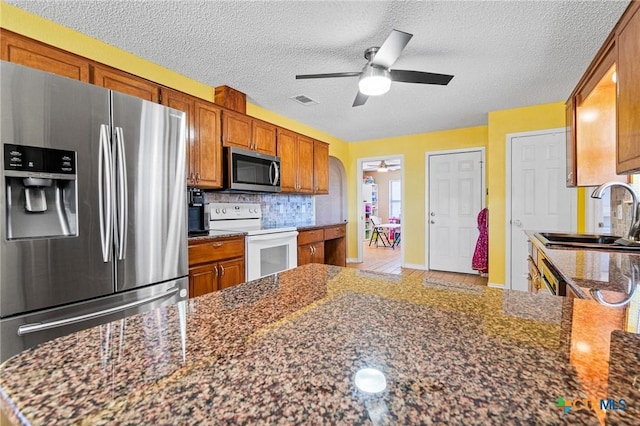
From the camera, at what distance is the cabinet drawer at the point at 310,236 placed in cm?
367

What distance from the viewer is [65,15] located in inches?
76.5

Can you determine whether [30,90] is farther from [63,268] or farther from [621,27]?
[621,27]

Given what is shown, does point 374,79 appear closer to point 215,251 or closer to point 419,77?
point 419,77

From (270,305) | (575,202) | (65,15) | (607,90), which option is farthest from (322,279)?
(575,202)

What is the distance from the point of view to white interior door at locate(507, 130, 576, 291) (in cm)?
362

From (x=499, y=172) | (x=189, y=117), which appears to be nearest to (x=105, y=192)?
(x=189, y=117)

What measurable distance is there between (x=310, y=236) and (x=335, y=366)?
336cm

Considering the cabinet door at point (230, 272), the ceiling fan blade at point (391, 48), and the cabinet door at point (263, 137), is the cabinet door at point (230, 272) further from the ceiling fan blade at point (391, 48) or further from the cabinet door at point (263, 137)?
the ceiling fan blade at point (391, 48)

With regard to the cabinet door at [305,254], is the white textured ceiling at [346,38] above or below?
above

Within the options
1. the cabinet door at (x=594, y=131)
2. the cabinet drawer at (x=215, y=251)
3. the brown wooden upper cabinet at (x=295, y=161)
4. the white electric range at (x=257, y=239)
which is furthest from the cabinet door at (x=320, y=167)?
the cabinet door at (x=594, y=131)

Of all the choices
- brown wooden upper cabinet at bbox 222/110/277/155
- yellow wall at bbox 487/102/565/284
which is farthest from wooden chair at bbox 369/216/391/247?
brown wooden upper cabinet at bbox 222/110/277/155

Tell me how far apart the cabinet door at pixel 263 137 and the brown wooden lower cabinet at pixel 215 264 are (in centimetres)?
116

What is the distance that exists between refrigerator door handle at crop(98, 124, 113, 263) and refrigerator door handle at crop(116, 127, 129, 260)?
0.04 meters

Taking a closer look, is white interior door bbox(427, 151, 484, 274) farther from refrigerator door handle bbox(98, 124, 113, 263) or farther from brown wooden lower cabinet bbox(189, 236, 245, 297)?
refrigerator door handle bbox(98, 124, 113, 263)
